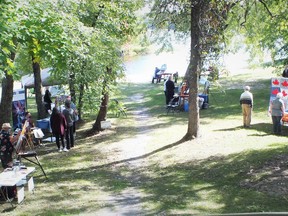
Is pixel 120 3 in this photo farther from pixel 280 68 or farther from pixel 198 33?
pixel 280 68

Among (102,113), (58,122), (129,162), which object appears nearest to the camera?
(129,162)

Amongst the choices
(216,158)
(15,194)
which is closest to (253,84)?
(216,158)

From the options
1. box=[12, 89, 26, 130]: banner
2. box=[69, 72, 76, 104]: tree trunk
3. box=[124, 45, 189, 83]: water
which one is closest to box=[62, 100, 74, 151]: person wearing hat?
box=[69, 72, 76, 104]: tree trunk

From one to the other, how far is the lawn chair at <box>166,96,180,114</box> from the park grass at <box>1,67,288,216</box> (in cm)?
159

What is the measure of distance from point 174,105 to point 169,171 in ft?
30.6

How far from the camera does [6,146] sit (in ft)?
32.2

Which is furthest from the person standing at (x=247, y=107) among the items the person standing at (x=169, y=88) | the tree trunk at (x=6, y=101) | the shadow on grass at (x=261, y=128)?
the tree trunk at (x=6, y=101)

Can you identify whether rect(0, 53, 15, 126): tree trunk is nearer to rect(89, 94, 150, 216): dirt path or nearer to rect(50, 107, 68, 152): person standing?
rect(50, 107, 68, 152): person standing

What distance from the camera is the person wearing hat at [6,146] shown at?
A: 9.74m

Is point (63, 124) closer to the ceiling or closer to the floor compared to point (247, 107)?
closer to the floor

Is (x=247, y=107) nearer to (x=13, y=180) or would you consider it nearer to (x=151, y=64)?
(x=13, y=180)

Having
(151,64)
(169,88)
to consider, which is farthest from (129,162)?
(151,64)

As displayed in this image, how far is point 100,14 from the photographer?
54.5 feet

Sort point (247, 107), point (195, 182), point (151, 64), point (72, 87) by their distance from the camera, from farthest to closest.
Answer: point (151, 64), point (72, 87), point (247, 107), point (195, 182)
